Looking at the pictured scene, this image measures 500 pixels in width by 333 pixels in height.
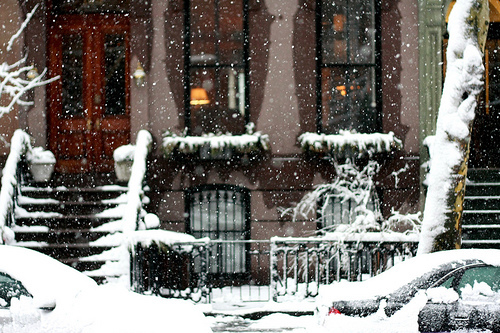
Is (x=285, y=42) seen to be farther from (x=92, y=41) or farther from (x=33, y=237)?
(x=33, y=237)

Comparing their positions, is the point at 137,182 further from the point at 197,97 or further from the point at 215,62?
the point at 215,62

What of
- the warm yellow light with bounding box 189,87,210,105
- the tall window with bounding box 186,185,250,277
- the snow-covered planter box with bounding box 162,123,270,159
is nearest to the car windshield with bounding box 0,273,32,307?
the snow-covered planter box with bounding box 162,123,270,159

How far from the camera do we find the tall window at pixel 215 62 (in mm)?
12062

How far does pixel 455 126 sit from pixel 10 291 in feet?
19.3

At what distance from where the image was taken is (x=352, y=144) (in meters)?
11.5

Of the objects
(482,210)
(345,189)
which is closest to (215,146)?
(345,189)

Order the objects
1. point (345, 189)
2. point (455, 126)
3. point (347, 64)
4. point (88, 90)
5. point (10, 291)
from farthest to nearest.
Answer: point (88, 90), point (347, 64), point (345, 189), point (455, 126), point (10, 291)

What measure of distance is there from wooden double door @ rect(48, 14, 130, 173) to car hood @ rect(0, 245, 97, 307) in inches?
235

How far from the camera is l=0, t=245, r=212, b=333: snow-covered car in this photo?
570 centimetres

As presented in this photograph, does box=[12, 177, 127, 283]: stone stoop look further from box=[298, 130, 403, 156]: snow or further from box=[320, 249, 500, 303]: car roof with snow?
box=[320, 249, 500, 303]: car roof with snow

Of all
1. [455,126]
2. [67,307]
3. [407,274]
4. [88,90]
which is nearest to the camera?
[67,307]

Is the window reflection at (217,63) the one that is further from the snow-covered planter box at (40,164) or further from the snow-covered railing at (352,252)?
the snow-covered railing at (352,252)

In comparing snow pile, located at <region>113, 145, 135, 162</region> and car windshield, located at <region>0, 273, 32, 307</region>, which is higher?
snow pile, located at <region>113, 145, 135, 162</region>

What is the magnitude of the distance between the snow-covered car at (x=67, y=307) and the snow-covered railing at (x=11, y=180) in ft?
12.3
